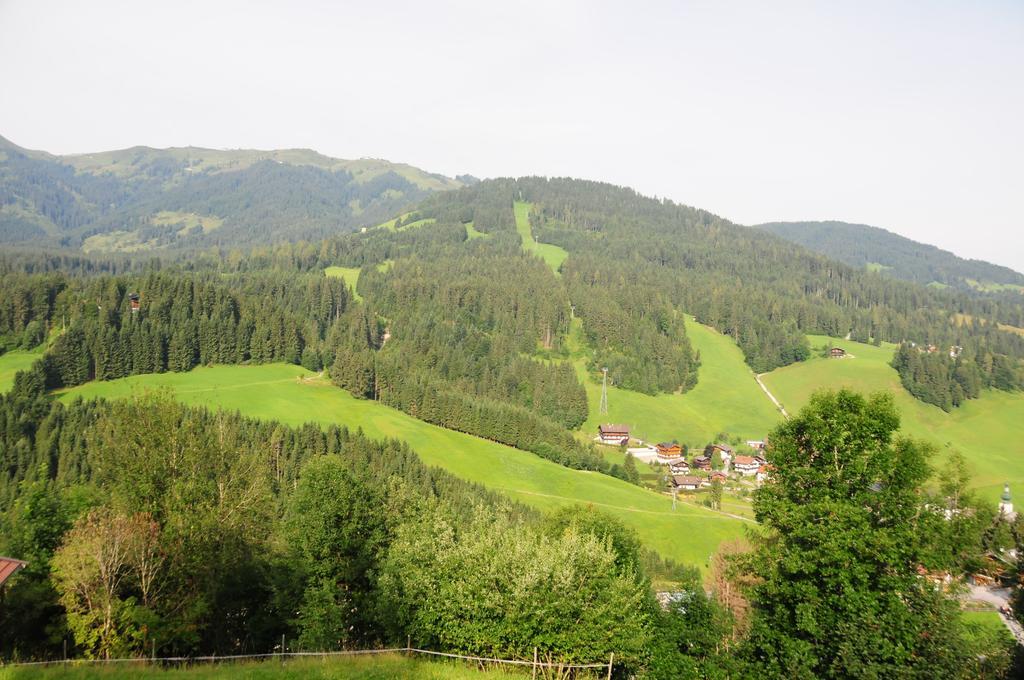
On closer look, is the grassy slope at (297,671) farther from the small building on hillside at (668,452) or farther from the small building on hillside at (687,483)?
the small building on hillside at (668,452)

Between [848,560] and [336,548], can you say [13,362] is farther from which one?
[848,560]

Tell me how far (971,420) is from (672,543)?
115m

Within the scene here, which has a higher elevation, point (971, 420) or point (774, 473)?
point (774, 473)

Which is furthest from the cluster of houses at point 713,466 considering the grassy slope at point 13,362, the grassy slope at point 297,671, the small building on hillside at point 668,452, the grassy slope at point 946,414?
the grassy slope at point 13,362

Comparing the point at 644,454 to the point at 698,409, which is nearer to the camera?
the point at 644,454

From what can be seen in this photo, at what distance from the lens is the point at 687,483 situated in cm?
11112

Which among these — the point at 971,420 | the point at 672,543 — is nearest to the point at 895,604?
the point at 672,543

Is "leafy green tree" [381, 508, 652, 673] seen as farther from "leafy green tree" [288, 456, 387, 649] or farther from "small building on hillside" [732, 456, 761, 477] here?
"small building on hillside" [732, 456, 761, 477]

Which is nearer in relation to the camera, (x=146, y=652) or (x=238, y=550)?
(x=146, y=652)

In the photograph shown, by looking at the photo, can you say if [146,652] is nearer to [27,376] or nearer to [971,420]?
[27,376]

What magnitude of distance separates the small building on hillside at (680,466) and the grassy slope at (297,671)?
105782 mm

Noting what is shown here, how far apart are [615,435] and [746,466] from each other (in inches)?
1147

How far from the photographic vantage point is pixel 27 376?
365ft

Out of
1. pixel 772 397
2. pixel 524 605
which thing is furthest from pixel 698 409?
pixel 524 605
